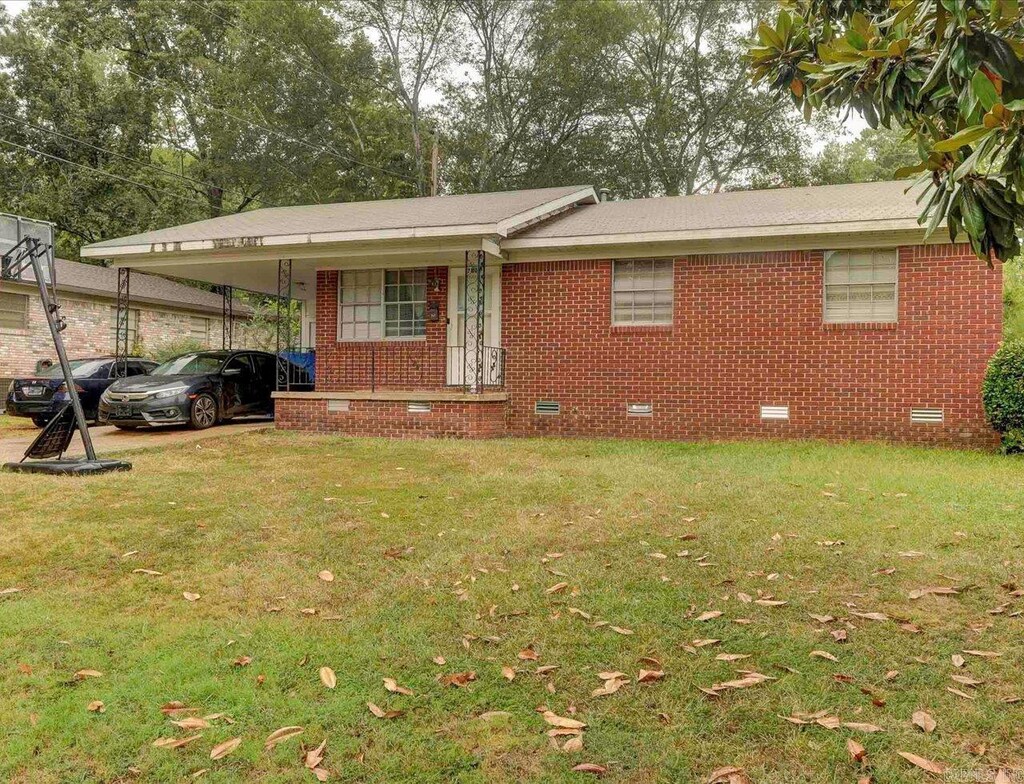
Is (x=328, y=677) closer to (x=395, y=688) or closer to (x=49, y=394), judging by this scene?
(x=395, y=688)

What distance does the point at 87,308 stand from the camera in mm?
20203

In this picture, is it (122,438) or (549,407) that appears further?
(549,407)

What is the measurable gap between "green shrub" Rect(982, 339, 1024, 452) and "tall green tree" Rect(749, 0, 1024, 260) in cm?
706

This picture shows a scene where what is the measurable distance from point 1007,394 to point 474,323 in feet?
25.1

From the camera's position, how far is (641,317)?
1162 cm

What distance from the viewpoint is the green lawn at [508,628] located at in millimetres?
2582

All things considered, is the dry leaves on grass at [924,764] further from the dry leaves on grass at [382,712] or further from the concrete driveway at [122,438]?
the concrete driveway at [122,438]

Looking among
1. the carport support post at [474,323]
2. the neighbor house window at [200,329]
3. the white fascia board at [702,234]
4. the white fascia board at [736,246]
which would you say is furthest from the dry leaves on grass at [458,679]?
the neighbor house window at [200,329]

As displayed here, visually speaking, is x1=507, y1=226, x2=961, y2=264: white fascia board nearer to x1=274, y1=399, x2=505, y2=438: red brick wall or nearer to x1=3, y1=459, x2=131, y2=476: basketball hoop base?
x1=274, y1=399, x2=505, y2=438: red brick wall

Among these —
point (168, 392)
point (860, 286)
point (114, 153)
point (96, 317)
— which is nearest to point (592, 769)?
point (860, 286)

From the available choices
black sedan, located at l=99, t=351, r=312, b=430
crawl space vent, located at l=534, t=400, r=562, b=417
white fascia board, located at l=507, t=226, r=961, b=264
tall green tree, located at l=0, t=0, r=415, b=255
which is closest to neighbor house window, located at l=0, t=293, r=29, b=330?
→ black sedan, located at l=99, t=351, r=312, b=430

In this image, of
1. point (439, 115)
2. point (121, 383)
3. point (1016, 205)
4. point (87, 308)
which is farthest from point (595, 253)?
point (439, 115)

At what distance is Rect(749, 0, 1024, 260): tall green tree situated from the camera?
8.16 ft

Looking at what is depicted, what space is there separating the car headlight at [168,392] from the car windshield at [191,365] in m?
0.63
